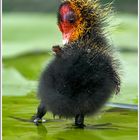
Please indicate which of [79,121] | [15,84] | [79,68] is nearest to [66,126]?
[79,121]

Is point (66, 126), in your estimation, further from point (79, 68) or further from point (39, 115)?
point (79, 68)

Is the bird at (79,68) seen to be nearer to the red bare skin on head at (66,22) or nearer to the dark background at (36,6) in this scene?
the red bare skin on head at (66,22)

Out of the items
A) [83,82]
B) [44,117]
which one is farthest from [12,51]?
[83,82]

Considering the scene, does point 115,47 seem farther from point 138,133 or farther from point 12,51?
point 12,51

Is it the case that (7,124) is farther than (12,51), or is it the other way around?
(12,51)

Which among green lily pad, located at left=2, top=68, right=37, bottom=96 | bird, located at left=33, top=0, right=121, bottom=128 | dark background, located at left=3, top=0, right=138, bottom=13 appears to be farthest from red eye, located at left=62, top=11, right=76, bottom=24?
dark background, located at left=3, top=0, right=138, bottom=13

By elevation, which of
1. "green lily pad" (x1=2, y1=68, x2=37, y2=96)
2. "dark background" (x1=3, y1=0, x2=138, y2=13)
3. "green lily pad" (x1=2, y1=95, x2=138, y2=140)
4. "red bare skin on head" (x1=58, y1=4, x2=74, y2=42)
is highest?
"dark background" (x1=3, y1=0, x2=138, y2=13)

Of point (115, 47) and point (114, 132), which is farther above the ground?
point (115, 47)

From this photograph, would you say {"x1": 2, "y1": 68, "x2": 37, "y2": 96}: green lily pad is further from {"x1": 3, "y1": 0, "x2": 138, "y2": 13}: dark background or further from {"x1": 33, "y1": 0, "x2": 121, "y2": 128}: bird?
{"x1": 3, "y1": 0, "x2": 138, "y2": 13}: dark background
